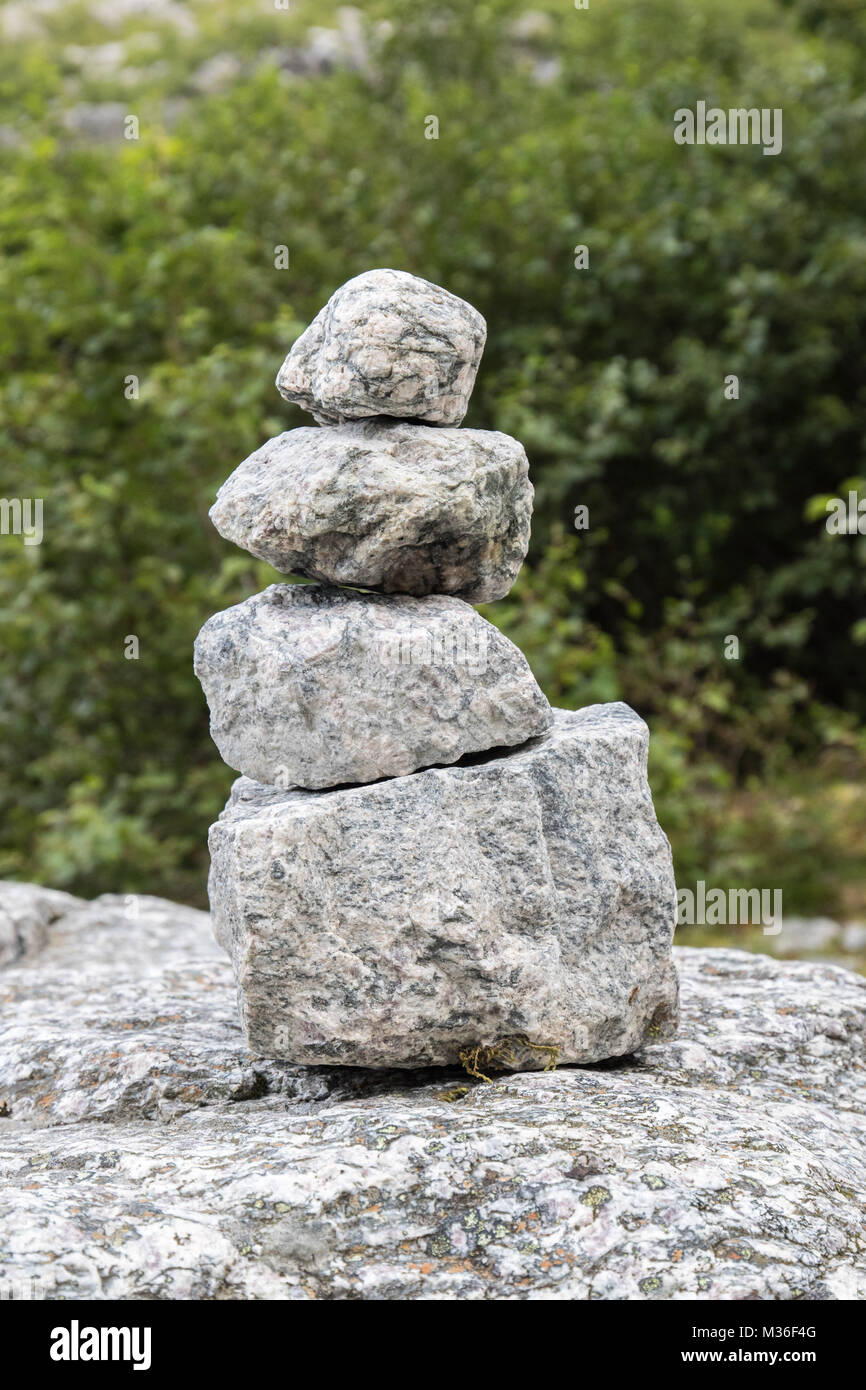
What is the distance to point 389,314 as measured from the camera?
367 cm

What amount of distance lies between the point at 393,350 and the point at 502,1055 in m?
2.06

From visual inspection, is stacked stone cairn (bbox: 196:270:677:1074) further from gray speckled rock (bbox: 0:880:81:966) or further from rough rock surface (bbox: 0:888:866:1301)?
gray speckled rock (bbox: 0:880:81:966)

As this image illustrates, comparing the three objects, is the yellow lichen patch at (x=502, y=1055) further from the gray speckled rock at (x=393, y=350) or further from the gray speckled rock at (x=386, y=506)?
the gray speckled rock at (x=393, y=350)

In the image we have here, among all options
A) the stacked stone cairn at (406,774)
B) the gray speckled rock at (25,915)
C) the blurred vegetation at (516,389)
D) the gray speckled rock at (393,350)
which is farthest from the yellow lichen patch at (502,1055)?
the blurred vegetation at (516,389)

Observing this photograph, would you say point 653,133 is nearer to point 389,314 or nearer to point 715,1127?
point 389,314

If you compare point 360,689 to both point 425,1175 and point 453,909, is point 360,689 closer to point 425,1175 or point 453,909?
point 453,909

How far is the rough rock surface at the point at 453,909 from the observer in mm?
3568

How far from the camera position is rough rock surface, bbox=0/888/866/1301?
285 centimetres

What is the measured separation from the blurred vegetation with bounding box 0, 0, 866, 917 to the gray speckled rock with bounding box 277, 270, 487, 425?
3.95 m

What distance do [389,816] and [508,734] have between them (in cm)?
46

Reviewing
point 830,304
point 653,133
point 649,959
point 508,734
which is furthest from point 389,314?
point 653,133

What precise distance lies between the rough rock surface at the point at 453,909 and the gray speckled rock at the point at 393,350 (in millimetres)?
1093

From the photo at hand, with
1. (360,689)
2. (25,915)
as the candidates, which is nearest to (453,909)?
(360,689)

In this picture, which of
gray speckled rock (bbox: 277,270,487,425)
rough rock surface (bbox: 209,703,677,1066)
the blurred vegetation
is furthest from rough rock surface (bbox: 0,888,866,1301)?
the blurred vegetation
